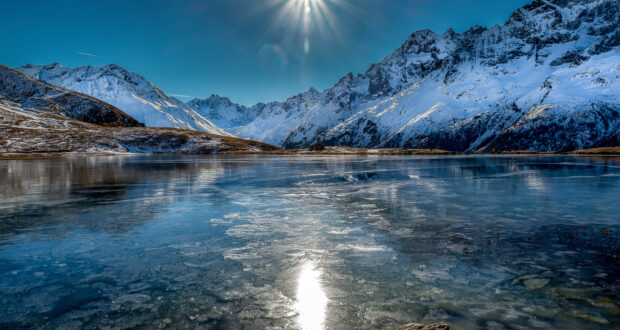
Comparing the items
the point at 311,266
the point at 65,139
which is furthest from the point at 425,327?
the point at 65,139

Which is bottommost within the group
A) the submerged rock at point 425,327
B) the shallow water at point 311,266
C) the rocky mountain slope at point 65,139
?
the shallow water at point 311,266

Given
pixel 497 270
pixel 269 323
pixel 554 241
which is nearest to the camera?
pixel 269 323

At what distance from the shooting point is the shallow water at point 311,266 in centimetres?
763

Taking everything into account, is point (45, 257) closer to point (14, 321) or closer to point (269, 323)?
point (14, 321)

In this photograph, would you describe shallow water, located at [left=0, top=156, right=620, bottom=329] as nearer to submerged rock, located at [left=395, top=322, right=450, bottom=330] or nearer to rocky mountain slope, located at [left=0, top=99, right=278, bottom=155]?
submerged rock, located at [left=395, top=322, right=450, bottom=330]

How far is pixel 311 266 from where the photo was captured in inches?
422

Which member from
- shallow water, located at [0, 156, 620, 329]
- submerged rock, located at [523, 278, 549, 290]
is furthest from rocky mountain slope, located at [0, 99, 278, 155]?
submerged rock, located at [523, 278, 549, 290]

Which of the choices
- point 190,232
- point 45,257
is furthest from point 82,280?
point 190,232

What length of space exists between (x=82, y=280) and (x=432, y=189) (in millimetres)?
26562

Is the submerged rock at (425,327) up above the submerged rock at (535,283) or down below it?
above

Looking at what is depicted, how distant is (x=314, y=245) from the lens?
1309cm

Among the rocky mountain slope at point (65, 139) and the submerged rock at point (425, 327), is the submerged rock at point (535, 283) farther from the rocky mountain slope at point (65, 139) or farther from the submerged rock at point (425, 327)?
the rocky mountain slope at point (65, 139)

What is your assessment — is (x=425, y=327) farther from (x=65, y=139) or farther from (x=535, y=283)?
(x=65, y=139)

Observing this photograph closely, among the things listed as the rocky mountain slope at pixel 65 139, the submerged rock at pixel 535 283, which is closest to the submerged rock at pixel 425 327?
the submerged rock at pixel 535 283
